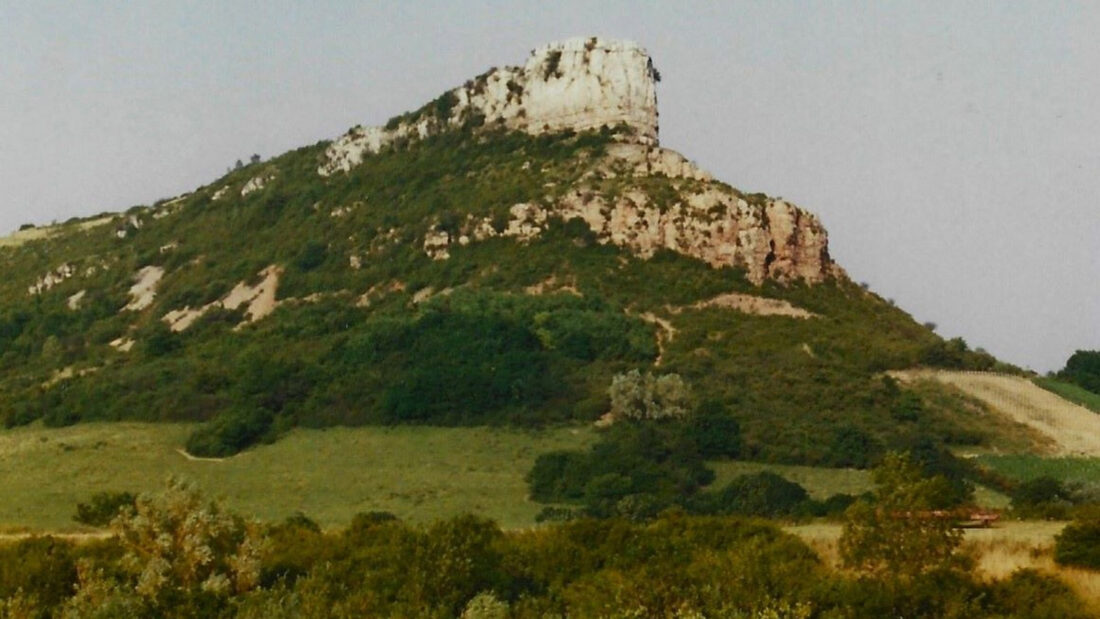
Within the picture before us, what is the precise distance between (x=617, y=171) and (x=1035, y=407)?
43.6 meters

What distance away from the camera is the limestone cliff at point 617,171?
370ft

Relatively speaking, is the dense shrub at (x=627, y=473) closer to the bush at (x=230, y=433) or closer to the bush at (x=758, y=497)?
the bush at (x=758, y=497)

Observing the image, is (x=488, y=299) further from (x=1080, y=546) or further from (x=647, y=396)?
(x=1080, y=546)

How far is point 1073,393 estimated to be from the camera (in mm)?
107062

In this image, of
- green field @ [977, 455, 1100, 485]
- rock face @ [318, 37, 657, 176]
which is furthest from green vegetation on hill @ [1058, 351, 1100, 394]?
rock face @ [318, 37, 657, 176]

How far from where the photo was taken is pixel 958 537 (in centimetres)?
3475

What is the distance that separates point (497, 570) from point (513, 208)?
8383 cm

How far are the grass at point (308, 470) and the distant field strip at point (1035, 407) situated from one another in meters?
30.9

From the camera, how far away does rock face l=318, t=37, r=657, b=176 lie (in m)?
136

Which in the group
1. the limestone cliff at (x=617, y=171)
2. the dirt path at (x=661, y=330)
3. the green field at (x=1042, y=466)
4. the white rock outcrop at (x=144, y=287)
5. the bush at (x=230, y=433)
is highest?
the limestone cliff at (x=617, y=171)

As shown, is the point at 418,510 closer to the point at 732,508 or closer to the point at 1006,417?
the point at 732,508

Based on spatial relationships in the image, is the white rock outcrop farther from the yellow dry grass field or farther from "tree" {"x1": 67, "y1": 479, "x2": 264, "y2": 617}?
the yellow dry grass field

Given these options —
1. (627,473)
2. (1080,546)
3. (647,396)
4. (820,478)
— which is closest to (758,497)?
(820,478)

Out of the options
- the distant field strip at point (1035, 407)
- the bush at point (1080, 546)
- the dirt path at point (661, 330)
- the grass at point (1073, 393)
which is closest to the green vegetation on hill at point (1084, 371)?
the grass at point (1073, 393)
